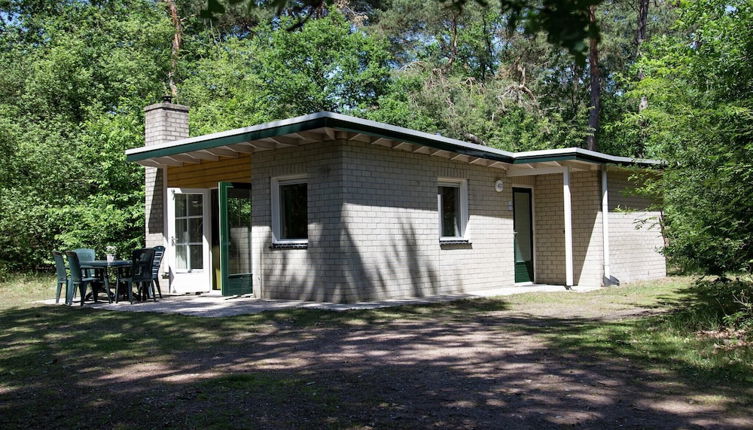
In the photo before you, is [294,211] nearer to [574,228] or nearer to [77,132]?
[574,228]

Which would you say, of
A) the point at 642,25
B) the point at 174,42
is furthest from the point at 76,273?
the point at 642,25

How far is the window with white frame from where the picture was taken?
12.6 m

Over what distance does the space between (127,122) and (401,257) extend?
9.34m

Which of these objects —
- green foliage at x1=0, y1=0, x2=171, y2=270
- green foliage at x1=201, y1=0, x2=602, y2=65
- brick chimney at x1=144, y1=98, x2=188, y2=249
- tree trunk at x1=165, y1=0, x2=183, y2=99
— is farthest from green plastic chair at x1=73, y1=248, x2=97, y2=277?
tree trunk at x1=165, y1=0, x2=183, y2=99

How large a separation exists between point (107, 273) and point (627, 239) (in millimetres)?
10796

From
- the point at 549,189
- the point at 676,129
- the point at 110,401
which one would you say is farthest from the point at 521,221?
the point at 110,401

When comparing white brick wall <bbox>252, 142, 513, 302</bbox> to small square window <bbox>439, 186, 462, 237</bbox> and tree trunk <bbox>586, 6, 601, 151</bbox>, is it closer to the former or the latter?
small square window <bbox>439, 186, 462, 237</bbox>

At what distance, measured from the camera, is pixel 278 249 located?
37.0ft

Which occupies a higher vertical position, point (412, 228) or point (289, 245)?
point (412, 228)

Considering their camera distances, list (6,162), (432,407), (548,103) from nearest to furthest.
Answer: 1. (432,407)
2. (6,162)
3. (548,103)

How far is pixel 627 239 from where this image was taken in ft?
48.2

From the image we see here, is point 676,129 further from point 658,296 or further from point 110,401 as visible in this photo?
point 110,401

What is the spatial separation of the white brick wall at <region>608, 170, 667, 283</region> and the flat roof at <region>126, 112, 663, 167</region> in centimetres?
92

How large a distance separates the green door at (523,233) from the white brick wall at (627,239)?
5.72ft
